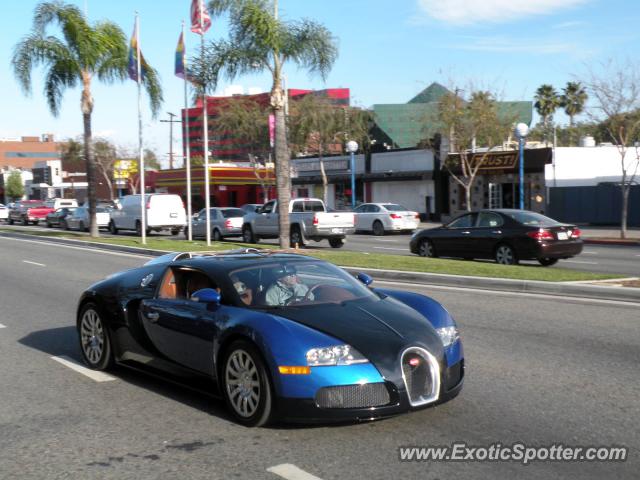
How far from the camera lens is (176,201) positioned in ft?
122

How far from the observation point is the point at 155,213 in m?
36.1

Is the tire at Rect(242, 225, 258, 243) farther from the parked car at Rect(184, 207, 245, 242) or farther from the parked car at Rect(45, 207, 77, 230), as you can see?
the parked car at Rect(45, 207, 77, 230)

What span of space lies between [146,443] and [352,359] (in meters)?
1.60

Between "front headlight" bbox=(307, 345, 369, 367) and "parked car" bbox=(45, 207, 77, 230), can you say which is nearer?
"front headlight" bbox=(307, 345, 369, 367)

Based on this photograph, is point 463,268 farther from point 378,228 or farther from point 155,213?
point 155,213

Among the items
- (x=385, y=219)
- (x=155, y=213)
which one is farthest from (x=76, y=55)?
(x=385, y=219)

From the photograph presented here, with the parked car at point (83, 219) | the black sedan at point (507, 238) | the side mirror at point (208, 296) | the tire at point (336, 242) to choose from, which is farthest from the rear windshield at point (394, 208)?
the side mirror at point (208, 296)

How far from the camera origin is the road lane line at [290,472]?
470cm

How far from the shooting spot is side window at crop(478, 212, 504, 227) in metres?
18.9

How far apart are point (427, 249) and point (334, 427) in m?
15.2

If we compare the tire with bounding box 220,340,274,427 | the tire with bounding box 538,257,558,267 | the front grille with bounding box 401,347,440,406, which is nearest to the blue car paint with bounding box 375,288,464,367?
the front grille with bounding box 401,347,440,406

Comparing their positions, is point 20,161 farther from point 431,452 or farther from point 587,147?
point 431,452

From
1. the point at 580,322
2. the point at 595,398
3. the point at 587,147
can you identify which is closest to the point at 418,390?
the point at 595,398

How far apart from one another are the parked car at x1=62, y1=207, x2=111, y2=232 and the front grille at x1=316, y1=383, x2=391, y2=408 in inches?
1487
